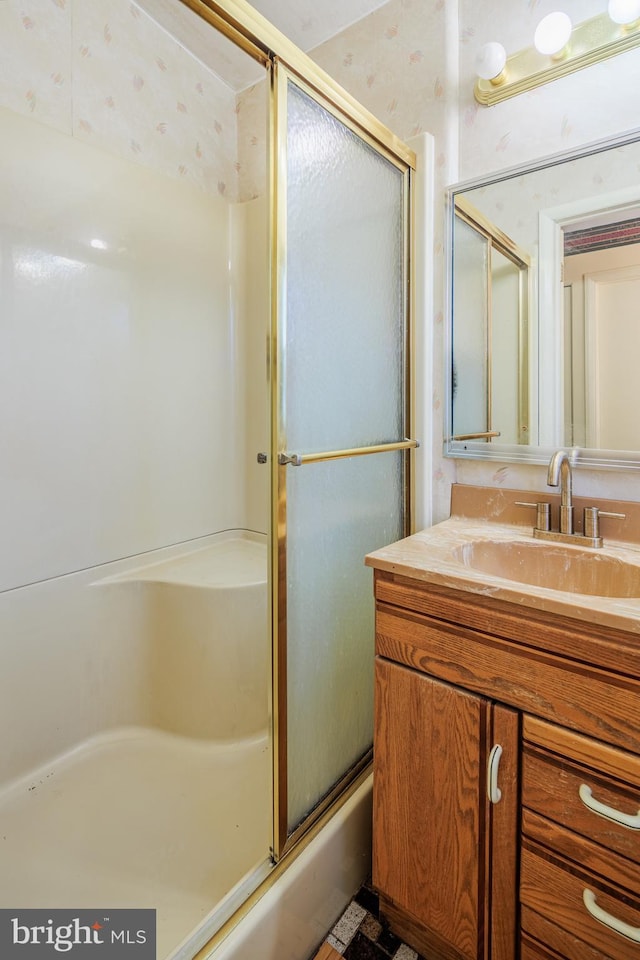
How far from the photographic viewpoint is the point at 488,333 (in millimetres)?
1400

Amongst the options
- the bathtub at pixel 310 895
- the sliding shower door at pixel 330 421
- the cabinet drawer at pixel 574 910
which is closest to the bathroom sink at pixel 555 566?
the sliding shower door at pixel 330 421

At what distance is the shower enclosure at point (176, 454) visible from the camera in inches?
41.8

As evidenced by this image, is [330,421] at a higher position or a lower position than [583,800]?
higher

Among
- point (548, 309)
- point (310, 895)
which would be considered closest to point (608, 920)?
point (310, 895)

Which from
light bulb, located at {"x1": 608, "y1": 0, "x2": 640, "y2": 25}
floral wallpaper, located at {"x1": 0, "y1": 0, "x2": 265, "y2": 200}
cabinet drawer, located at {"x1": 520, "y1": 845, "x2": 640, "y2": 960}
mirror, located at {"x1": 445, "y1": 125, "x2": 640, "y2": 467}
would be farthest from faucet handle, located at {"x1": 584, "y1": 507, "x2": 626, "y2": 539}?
floral wallpaper, located at {"x1": 0, "y1": 0, "x2": 265, "y2": 200}

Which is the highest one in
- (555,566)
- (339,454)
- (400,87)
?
(400,87)

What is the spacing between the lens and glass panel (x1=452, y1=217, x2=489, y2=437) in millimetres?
1405

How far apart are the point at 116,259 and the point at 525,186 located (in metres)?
1.25

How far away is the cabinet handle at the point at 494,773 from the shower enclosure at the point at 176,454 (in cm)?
42

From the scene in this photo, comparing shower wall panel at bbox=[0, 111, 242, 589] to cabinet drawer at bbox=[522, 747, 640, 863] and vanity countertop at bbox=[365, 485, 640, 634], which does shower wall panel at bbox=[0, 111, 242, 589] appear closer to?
vanity countertop at bbox=[365, 485, 640, 634]

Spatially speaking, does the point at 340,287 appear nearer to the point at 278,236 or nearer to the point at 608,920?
the point at 278,236

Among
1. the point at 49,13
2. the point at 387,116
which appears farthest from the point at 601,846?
the point at 49,13

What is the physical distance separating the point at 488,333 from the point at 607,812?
1138 mm

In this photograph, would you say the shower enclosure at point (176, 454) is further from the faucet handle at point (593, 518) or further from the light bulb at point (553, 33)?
the faucet handle at point (593, 518)
